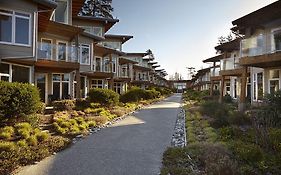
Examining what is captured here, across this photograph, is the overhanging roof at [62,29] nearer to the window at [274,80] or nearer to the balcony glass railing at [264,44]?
the balcony glass railing at [264,44]

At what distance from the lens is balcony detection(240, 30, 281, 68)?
1695cm

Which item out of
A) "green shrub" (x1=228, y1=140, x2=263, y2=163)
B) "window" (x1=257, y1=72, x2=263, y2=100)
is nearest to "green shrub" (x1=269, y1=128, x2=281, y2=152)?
"green shrub" (x1=228, y1=140, x2=263, y2=163)

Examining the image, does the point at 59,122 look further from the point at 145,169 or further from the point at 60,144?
the point at 145,169

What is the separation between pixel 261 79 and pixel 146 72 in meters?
48.3

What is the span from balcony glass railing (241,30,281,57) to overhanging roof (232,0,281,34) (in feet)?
5.00

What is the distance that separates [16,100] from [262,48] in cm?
1477

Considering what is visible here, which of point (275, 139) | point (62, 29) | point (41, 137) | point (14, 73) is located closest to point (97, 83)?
point (62, 29)

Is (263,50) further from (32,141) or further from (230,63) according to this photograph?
(32,141)

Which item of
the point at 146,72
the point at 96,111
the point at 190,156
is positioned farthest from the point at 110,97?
the point at 146,72

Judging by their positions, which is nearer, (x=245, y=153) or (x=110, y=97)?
(x=245, y=153)

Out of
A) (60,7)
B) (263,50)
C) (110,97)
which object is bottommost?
(110,97)

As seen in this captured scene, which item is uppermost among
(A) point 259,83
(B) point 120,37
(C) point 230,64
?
(B) point 120,37

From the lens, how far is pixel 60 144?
9.96m

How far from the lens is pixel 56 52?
67.9 feet
